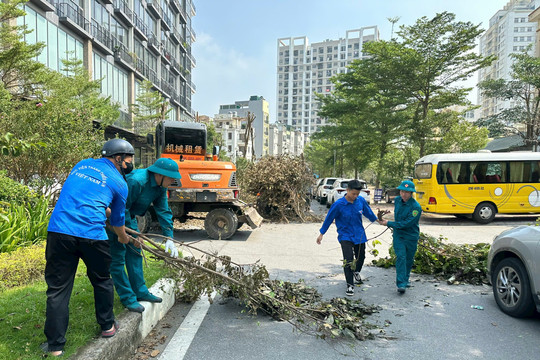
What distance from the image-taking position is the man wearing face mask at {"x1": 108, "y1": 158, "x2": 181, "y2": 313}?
3631 mm

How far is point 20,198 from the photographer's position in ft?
19.9

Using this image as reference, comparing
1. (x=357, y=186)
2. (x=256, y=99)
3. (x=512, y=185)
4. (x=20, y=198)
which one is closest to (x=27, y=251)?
(x=20, y=198)

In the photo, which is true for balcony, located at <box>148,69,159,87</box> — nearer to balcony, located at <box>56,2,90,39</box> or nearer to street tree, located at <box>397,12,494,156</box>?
balcony, located at <box>56,2,90,39</box>

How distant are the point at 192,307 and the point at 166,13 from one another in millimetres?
42761

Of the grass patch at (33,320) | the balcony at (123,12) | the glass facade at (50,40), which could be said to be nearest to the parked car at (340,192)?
the grass patch at (33,320)

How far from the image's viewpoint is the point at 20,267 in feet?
14.0

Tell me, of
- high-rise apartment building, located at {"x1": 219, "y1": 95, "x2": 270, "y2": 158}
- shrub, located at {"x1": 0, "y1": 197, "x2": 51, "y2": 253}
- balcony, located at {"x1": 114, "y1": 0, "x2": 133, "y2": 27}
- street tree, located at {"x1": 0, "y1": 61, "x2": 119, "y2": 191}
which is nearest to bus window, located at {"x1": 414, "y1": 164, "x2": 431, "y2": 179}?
street tree, located at {"x1": 0, "y1": 61, "x2": 119, "y2": 191}

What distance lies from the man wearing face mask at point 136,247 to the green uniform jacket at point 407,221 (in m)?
3.33

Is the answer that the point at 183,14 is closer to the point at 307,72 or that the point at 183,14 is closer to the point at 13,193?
the point at 13,193

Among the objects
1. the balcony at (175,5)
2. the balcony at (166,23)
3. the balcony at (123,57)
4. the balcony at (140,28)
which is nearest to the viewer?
the balcony at (123,57)

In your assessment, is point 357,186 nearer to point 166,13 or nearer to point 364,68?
point 364,68

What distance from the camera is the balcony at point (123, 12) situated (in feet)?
91.4

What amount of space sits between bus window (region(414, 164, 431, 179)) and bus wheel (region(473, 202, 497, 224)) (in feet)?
7.29

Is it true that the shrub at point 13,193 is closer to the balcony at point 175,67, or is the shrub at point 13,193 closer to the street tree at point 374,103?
the street tree at point 374,103
